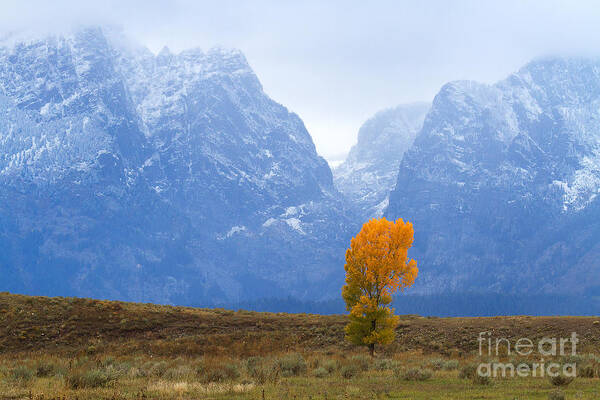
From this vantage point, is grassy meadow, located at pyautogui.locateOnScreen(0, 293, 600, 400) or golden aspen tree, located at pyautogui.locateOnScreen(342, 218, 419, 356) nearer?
grassy meadow, located at pyautogui.locateOnScreen(0, 293, 600, 400)

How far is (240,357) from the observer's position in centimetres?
3700

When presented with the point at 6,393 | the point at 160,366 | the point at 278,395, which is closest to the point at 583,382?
the point at 278,395

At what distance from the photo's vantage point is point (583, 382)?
21.6 metres

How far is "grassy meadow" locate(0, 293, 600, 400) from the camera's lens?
65.4 feet

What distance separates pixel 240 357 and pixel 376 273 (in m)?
11.1

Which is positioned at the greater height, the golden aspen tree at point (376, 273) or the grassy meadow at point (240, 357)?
the golden aspen tree at point (376, 273)

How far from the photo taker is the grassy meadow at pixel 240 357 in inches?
785

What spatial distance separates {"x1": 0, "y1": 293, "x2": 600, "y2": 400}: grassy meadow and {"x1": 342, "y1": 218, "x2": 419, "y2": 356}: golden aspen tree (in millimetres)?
2279

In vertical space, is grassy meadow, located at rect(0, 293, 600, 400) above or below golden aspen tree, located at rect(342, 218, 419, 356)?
below

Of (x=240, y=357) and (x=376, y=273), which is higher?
(x=376, y=273)

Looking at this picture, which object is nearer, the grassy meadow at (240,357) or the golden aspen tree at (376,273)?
the grassy meadow at (240,357)

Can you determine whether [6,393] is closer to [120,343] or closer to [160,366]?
[160,366]

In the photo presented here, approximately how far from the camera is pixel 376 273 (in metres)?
37.0

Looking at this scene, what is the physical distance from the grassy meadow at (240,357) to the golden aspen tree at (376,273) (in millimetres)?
2279
